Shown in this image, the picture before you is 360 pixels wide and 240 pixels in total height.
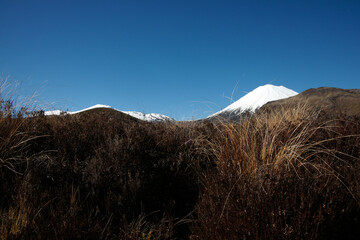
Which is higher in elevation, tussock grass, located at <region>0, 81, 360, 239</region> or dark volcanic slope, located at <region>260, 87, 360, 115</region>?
dark volcanic slope, located at <region>260, 87, 360, 115</region>

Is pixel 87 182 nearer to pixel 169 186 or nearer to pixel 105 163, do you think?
pixel 105 163

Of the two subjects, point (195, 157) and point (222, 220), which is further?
point (195, 157)

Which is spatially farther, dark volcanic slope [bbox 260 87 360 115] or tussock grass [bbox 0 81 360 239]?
dark volcanic slope [bbox 260 87 360 115]

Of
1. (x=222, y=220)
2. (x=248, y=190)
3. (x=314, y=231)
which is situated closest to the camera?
(x=314, y=231)

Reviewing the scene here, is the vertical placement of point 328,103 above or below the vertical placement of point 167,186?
above

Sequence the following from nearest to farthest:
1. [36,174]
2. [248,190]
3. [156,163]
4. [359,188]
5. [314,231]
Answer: [314,231] < [248,190] < [359,188] < [36,174] < [156,163]

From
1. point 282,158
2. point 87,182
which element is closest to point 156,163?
point 87,182

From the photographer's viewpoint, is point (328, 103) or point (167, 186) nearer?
point (167, 186)

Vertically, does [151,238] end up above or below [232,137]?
below

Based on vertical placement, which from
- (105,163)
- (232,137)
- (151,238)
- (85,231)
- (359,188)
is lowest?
(151,238)

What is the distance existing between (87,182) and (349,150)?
4470 mm

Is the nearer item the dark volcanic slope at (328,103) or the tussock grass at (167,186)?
the tussock grass at (167,186)

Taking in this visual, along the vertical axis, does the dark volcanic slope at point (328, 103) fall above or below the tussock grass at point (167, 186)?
above

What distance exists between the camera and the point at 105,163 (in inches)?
128
